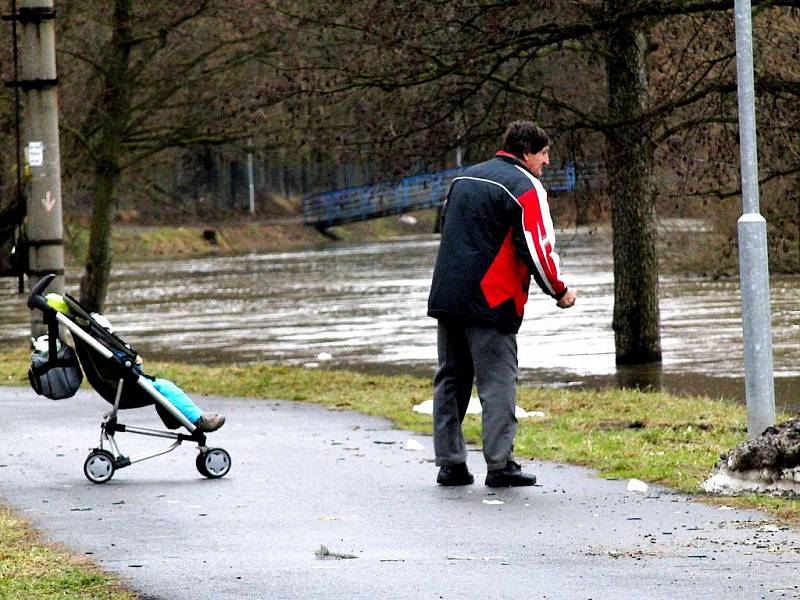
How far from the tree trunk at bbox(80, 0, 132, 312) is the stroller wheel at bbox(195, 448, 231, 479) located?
14.7 meters

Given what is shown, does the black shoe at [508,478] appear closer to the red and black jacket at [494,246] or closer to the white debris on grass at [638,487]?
the white debris on grass at [638,487]

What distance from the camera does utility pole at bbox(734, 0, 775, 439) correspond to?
341 inches

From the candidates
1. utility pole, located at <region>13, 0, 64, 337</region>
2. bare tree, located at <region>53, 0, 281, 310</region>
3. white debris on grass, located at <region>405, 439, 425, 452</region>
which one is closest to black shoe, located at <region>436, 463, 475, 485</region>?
white debris on grass, located at <region>405, 439, 425, 452</region>

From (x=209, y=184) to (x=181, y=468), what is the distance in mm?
75104

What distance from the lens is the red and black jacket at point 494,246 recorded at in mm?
8312

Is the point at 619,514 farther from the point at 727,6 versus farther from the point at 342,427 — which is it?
the point at 727,6

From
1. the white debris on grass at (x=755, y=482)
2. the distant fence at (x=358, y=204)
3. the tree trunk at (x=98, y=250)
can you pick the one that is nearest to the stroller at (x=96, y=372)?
the white debris on grass at (x=755, y=482)

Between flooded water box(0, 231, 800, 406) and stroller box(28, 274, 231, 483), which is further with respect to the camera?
flooded water box(0, 231, 800, 406)

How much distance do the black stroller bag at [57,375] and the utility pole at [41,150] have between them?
757 centimetres

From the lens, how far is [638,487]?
330 inches

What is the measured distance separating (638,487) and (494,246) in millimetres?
1433

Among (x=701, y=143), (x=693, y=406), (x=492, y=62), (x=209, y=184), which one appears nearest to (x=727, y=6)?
(x=701, y=143)

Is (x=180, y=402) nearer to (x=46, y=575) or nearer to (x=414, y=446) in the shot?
(x=414, y=446)

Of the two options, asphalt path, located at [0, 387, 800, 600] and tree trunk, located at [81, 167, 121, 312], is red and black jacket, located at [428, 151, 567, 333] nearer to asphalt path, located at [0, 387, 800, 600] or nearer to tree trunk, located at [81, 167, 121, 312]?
asphalt path, located at [0, 387, 800, 600]
